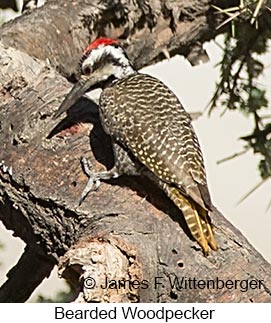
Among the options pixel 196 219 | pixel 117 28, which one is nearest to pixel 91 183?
pixel 196 219

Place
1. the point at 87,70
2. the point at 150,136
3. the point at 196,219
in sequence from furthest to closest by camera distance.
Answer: the point at 87,70 < the point at 150,136 < the point at 196,219

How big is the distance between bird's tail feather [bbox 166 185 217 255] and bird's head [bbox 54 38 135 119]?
421 mm

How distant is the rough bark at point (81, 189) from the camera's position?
1.27 metres

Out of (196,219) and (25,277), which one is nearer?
(196,219)

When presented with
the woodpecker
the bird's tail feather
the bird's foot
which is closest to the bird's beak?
the woodpecker

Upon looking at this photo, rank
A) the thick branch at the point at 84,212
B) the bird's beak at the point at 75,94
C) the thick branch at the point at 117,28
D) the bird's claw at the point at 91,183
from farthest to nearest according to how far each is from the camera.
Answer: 1. the thick branch at the point at 117,28
2. the bird's beak at the point at 75,94
3. the bird's claw at the point at 91,183
4. the thick branch at the point at 84,212

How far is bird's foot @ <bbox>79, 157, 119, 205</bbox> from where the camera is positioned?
1.45 metres

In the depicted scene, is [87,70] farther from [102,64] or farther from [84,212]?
[84,212]

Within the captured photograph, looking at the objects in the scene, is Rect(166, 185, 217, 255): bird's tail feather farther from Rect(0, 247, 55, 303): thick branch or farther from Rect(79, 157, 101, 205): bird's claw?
Rect(0, 247, 55, 303): thick branch

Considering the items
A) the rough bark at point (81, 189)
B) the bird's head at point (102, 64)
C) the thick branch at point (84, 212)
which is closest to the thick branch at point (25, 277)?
the rough bark at point (81, 189)

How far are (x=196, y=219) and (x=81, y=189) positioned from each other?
19 centimetres

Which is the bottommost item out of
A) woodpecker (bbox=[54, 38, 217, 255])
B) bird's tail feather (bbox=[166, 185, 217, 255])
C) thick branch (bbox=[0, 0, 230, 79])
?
bird's tail feather (bbox=[166, 185, 217, 255])

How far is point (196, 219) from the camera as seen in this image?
1420mm

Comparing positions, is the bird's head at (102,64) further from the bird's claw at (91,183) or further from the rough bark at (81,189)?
the bird's claw at (91,183)
